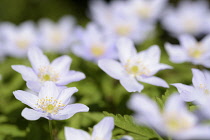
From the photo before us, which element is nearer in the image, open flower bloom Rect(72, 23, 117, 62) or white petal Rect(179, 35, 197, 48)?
white petal Rect(179, 35, 197, 48)

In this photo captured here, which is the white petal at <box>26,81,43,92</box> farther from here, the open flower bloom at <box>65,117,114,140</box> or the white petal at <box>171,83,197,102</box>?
the white petal at <box>171,83,197,102</box>

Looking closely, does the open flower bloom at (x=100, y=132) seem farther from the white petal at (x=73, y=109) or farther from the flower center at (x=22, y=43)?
the flower center at (x=22, y=43)

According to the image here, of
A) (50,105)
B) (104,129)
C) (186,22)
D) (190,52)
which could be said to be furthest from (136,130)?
(186,22)

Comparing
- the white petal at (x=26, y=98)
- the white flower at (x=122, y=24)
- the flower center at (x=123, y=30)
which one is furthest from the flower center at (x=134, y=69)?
the flower center at (x=123, y=30)

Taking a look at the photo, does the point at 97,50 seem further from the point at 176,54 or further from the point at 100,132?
the point at 100,132

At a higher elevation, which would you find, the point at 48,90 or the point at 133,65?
the point at 133,65

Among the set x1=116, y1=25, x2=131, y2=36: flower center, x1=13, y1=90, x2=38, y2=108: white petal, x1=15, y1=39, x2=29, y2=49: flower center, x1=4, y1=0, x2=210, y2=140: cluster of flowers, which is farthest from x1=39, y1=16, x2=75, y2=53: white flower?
x1=13, y1=90, x2=38, y2=108: white petal
